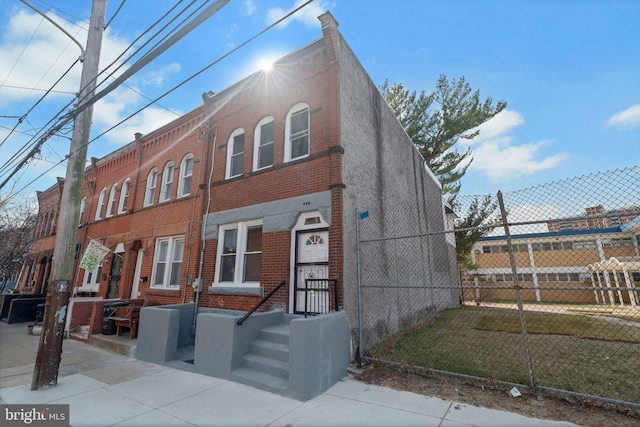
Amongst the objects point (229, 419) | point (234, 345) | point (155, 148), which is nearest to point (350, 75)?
point (234, 345)

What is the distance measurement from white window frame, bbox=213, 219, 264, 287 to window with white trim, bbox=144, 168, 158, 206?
5691mm

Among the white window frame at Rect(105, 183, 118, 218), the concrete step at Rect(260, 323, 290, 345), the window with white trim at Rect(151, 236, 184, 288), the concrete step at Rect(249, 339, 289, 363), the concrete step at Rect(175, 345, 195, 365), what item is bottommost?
the concrete step at Rect(175, 345, 195, 365)

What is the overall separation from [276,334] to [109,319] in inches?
256

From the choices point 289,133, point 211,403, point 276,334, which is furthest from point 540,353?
point 289,133

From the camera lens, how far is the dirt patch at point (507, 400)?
12.5ft

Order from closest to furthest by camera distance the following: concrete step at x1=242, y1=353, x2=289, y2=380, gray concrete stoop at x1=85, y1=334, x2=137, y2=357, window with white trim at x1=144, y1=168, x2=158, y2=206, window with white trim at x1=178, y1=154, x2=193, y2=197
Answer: concrete step at x1=242, y1=353, x2=289, y2=380 < gray concrete stoop at x1=85, y1=334, x2=137, y2=357 < window with white trim at x1=178, y1=154, x2=193, y2=197 < window with white trim at x1=144, y1=168, x2=158, y2=206

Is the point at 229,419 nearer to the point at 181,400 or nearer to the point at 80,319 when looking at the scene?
the point at 181,400

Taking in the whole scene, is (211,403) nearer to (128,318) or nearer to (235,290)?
(235,290)

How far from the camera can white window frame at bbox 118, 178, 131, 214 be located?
571 inches

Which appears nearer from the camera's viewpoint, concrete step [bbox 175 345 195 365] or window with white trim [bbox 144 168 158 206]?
concrete step [bbox 175 345 195 365]

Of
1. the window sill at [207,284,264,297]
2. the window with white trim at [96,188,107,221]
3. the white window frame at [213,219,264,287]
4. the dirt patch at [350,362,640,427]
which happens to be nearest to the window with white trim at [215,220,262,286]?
the white window frame at [213,219,264,287]

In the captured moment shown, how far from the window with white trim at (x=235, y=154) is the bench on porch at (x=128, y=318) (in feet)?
16.4

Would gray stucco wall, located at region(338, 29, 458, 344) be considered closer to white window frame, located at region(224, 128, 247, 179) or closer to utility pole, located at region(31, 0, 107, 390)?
white window frame, located at region(224, 128, 247, 179)

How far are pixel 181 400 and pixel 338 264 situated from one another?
12.3 feet
